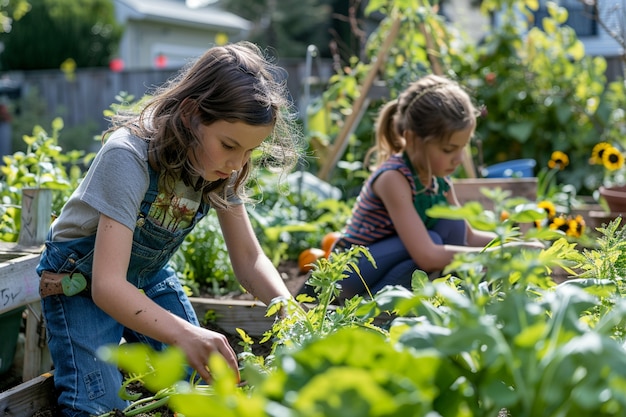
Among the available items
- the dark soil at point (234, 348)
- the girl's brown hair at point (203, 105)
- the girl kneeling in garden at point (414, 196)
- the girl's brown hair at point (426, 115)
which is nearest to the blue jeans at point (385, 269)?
the girl kneeling in garden at point (414, 196)

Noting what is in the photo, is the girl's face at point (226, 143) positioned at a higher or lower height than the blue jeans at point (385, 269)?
higher

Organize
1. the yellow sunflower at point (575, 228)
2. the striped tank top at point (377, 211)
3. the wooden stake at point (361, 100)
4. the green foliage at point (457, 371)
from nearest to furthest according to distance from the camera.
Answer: the green foliage at point (457, 371)
the striped tank top at point (377, 211)
the yellow sunflower at point (575, 228)
the wooden stake at point (361, 100)

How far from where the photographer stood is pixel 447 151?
3002mm

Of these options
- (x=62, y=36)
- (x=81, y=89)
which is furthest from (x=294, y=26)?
(x=81, y=89)

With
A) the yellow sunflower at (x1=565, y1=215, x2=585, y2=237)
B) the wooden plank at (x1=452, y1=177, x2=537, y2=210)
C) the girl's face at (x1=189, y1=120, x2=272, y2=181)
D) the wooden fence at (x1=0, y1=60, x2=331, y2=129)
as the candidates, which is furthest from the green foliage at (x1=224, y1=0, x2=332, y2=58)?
A: the girl's face at (x1=189, y1=120, x2=272, y2=181)

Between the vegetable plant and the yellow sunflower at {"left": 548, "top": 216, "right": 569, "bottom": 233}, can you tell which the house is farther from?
the vegetable plant

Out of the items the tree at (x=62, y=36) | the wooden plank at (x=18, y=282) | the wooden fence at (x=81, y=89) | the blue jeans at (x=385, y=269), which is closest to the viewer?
the wooden plank at (x=18, y=282)

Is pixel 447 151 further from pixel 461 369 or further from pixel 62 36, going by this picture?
pixel 62 36

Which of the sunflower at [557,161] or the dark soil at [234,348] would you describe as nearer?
the dark soil at [234,348]

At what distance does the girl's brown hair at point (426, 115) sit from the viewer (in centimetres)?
298

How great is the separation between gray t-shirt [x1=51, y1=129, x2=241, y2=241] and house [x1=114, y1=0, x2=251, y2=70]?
16.9 metres

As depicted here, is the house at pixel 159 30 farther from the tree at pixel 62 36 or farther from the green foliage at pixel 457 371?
the green foliage at pixel 457 371

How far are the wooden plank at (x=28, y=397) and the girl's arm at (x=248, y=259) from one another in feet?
2.05

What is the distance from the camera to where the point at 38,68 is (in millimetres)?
19703
